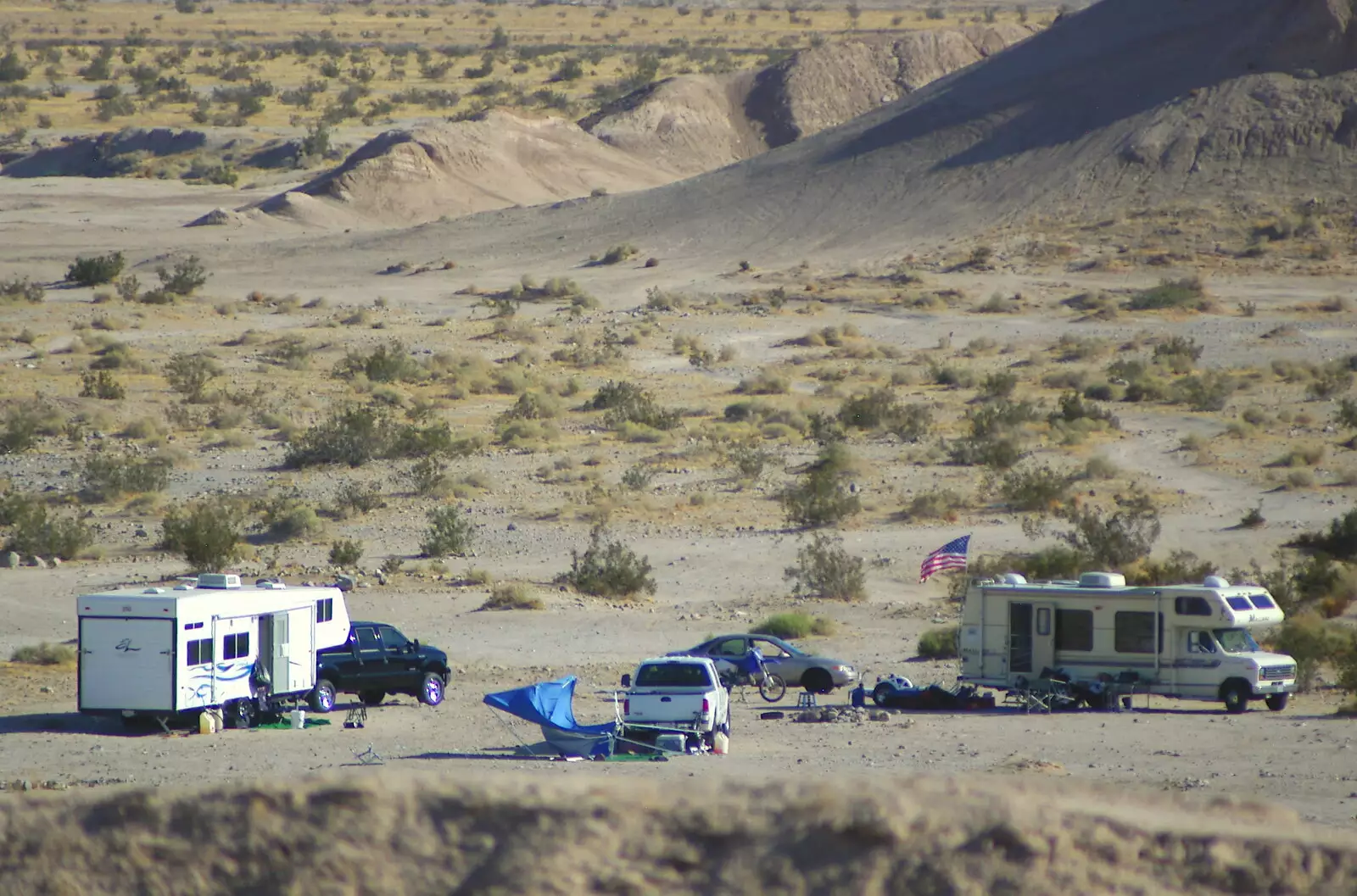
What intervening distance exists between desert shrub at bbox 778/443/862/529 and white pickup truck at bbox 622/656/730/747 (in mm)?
15146

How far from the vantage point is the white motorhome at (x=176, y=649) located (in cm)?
1706

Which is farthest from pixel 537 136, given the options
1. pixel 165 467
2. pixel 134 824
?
pixel 134 824

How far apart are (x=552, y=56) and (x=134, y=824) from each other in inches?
5710

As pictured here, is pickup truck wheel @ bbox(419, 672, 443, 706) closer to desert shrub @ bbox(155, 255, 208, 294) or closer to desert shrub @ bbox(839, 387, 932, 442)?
desert shrub @ bbox(839, 387, 932, 442)

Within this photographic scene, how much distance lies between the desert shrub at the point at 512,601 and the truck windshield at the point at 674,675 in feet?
28.3

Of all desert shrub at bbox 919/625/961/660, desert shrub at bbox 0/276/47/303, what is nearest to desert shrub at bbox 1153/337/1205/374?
desert shrub at bbox 919/625/961/660

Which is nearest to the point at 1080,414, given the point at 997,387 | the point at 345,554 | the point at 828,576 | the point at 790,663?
the point at 997,387

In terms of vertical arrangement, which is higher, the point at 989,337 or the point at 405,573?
the point at 989,337

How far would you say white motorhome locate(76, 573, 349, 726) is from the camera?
1706cm

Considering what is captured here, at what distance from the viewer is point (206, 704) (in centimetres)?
1747

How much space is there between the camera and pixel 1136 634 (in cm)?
1959

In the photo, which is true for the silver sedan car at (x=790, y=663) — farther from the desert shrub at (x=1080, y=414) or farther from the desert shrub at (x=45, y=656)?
the desert shrub at (x=1080, y=414)

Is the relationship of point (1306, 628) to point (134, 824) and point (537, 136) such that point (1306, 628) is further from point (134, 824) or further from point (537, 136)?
point (537, 136)

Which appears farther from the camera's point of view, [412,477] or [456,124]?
[456,124]
